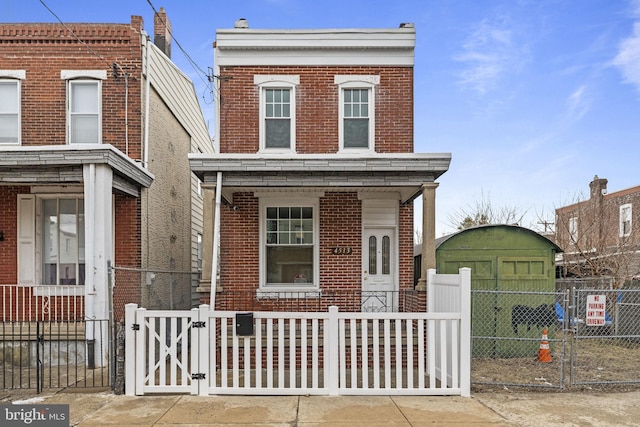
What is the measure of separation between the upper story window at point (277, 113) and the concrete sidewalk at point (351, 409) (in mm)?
5621

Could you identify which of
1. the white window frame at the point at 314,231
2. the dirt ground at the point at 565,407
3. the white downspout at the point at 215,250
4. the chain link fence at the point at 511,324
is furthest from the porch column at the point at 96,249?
the chain link fence at the point at 511,324

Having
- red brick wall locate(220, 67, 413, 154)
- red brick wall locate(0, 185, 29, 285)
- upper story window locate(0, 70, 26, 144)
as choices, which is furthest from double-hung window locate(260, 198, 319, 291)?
upper story window locate(0, 70, 26, 144)

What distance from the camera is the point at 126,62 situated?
10.8 meters

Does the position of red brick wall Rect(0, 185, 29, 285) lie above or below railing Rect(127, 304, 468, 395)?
above

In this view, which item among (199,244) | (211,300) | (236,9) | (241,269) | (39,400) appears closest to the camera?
(39,400)

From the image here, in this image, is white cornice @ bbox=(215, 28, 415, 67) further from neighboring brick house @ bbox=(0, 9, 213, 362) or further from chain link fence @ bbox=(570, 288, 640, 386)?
chain link fence @ bbox=(570, 288, 640, 386)

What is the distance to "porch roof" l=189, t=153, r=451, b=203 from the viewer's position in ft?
28.2

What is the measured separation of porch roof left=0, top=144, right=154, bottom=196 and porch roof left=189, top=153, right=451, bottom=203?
1555 mm

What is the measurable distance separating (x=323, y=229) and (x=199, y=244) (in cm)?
758

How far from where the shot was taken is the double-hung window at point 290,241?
1033 centimetres

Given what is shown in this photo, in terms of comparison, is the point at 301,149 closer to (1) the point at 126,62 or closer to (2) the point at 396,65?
(2) the point at 396,65

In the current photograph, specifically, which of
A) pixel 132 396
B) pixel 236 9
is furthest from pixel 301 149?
pixel 132 396

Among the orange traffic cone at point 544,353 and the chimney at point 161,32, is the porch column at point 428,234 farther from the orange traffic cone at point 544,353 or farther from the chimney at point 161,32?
the chimney at point 161,32

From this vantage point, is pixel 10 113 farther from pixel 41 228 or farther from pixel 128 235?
pixel 128 235
